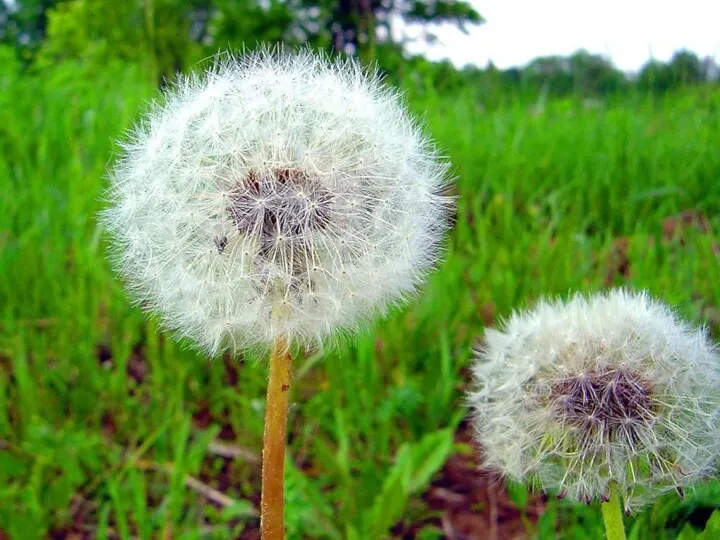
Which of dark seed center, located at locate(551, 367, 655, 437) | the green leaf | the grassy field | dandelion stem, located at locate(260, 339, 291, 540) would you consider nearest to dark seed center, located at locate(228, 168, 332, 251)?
dandelion stem, located at locate(260, 339, 291, 540)

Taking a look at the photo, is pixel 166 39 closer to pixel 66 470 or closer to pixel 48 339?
pixel 48 339

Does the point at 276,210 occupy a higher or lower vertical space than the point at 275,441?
higher

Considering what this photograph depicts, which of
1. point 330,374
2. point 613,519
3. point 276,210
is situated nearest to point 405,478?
point 330,374

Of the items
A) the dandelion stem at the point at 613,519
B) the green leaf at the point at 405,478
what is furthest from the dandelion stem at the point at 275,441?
the green leaf at the point at 405,478

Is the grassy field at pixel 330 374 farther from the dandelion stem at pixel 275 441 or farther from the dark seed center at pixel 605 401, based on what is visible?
the dandelion stem at pixel 275 441

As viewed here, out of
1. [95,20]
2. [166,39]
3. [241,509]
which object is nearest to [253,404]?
[241,509]

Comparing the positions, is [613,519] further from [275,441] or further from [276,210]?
[276,210]

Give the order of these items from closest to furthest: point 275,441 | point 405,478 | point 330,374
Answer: point 275,441 → point 405,478 → point 330,374
